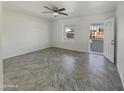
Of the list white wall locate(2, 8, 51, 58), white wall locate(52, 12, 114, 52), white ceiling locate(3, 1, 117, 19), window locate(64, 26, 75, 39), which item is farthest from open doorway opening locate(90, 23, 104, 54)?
white wall locate(2, 8, 51, 58)

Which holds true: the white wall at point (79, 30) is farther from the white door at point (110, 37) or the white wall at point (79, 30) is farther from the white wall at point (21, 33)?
the white door at point (110, 37)

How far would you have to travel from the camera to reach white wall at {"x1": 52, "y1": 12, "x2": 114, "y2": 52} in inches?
245

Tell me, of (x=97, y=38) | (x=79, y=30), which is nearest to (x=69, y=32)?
(x=79, y=30)

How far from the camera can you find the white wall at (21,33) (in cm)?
507

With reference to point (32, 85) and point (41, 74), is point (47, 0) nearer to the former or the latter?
point (41, 74)

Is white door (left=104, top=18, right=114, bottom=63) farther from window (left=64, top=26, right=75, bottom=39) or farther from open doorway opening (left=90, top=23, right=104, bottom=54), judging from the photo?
window (left=64, top=26, right=75, bottom=39)

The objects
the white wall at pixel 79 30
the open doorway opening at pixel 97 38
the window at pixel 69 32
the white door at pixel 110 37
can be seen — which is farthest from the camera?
the window at pixel 69 32

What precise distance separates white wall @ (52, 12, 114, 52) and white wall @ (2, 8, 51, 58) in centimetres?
99

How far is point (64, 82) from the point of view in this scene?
267cm

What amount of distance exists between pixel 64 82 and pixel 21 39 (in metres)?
4.25

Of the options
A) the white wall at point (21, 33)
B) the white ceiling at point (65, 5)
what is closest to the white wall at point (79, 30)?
the white wall at point (21, 33)

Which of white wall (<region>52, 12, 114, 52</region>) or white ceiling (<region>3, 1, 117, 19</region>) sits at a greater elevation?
white ceiling (<region>3, 1, 117, 19</region>)

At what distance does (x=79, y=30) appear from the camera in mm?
6980

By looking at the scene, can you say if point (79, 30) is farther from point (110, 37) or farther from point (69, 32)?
point (110, 37)
